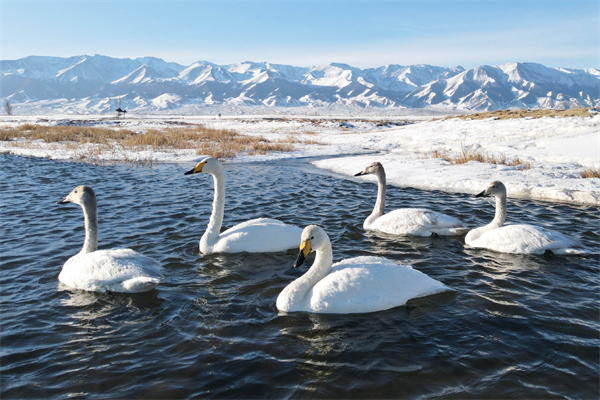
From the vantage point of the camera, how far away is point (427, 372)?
3996 millimetres

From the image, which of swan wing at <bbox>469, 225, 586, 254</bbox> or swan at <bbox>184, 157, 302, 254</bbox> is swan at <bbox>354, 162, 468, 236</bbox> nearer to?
swan wing at <bbox>469, 225, 586, 254</bbox>

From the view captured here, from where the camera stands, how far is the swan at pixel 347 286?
4.97 meters

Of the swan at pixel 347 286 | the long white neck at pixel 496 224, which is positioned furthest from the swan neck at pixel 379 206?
the swan at pixel 347 286

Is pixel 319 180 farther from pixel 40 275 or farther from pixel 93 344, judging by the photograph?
pixel 93 344

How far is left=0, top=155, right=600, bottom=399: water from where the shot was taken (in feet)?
12.7

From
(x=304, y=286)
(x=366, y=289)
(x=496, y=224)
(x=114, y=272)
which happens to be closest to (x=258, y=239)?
(x=304, y=286)

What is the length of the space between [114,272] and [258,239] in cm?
236

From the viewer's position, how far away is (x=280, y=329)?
15.7ft

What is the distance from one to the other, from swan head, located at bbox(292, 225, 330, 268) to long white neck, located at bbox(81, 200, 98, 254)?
333cm

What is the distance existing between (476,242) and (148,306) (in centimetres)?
538

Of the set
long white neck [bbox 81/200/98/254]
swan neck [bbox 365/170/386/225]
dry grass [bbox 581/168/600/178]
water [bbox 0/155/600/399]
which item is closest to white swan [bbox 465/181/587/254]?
water [bbox 0/155/600/399]

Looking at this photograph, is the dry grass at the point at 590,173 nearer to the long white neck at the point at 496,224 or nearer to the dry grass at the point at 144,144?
the long white neck at the point at 496,224

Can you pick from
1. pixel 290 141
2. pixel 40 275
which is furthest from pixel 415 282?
pixel 290 141

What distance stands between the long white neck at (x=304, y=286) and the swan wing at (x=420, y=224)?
3204 mm
